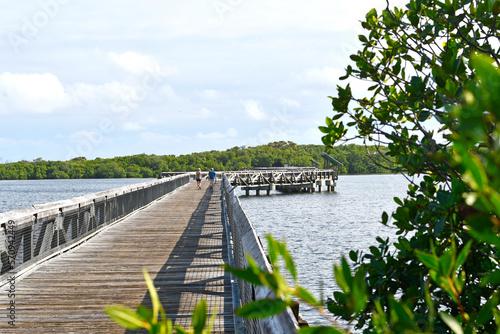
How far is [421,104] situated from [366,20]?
72.7 inches

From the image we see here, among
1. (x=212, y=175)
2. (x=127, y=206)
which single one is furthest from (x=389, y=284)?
(x=212, y=175)

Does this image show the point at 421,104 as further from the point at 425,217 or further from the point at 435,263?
the point at 435,263

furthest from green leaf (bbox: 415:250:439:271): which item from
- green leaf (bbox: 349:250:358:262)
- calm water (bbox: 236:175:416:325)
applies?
calm water (bbox: 236:175:416:325)

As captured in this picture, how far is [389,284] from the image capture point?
348 cm

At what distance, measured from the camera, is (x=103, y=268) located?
8539 millimetres

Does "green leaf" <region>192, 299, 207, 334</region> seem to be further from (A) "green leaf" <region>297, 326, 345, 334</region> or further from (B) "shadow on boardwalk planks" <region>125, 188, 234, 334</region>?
(B) "shadow on boardwalk planks" <region>125, 188, 234, 334</region>

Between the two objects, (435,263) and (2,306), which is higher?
(435,263)

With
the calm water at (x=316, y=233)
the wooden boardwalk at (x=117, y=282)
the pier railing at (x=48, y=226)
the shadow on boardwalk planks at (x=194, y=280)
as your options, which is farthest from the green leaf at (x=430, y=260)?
the calm water at (x=316, y=233)

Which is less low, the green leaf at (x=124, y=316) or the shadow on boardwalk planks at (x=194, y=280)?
the green leaf at (x=124, y=316)

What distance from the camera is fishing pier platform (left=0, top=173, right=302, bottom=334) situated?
221 inches

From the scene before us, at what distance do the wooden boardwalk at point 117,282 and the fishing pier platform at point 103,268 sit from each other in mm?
14

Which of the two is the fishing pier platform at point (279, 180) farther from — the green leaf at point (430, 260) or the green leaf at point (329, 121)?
the green leaf at point (430, 260)

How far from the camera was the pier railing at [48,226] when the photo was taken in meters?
7.41

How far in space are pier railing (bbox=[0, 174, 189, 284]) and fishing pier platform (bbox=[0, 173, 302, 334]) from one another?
2 centimetres
